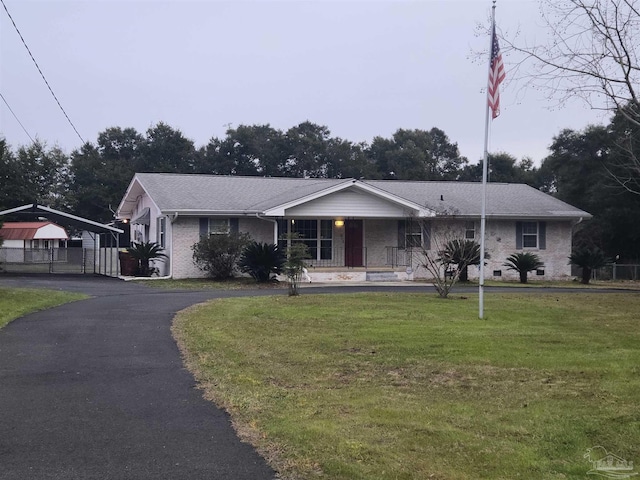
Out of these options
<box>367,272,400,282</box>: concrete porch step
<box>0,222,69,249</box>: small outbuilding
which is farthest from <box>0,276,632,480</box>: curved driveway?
<box>0,222,69,249</box>: small outbuilding

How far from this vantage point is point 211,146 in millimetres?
60125

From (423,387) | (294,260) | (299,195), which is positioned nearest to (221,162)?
(299,195)

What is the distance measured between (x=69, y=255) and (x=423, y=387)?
1315 inches

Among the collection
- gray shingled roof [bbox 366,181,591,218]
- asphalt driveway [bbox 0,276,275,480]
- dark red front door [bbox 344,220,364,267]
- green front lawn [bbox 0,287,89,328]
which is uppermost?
gray shingled roof [bbox 366,181,591,218]

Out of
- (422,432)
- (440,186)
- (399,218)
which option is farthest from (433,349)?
(440,186)

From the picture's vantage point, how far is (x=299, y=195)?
25.9 m

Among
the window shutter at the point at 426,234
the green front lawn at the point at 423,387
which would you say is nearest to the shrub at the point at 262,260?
the window shutter at the point at 426,234

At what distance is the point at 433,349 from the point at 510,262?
2022 cm

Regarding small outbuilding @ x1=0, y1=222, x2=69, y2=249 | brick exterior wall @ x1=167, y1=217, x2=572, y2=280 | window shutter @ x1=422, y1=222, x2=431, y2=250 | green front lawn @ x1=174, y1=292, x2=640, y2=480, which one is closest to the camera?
green front lawn @ x1=174, y1=292, x2=640, y2=480

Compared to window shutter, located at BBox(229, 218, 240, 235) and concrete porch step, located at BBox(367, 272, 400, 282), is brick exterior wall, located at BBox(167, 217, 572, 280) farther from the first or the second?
concrete porch step, located at BBox(367, 272, 400, 282)

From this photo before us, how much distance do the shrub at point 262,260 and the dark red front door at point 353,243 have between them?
5019 mm

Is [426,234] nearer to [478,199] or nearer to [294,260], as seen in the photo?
[478,199]

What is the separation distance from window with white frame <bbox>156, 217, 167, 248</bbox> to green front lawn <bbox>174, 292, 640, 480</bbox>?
517 inches

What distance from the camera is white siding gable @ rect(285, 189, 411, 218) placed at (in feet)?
85.0
